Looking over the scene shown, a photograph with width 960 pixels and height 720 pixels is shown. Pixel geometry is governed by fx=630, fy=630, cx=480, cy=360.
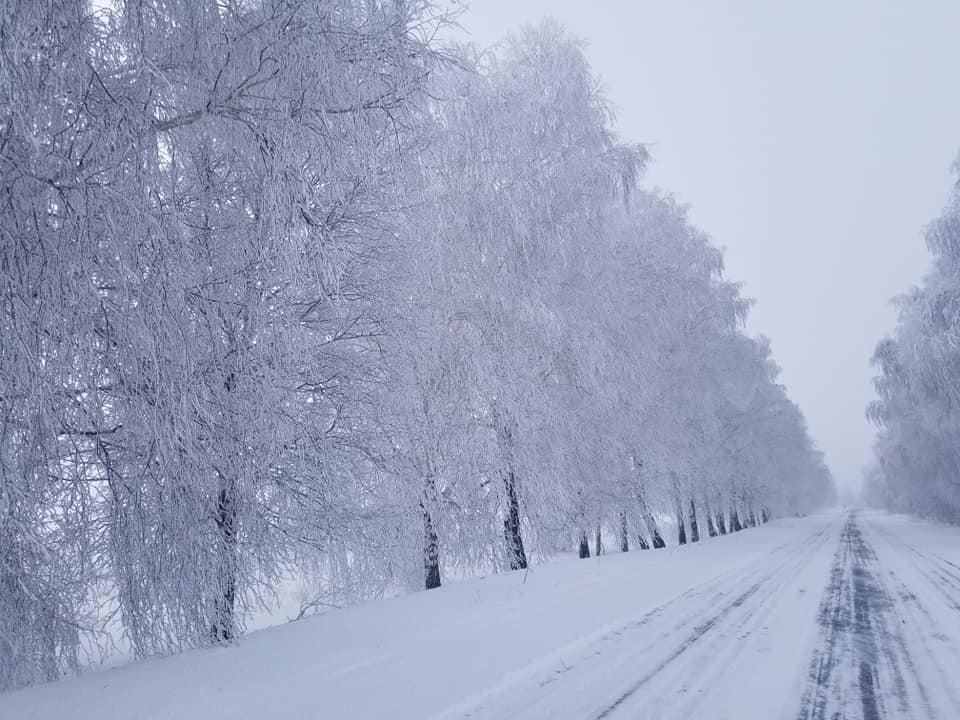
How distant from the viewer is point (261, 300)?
19.2 feet

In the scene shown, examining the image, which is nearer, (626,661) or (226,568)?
(626,661)

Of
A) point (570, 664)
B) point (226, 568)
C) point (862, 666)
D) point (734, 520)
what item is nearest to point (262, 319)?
point (226, 568)

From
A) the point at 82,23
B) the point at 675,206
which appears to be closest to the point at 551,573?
the point at 82,23

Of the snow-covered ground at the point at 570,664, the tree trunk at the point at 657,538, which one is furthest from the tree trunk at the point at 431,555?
the tree trunk at the point at 657,538

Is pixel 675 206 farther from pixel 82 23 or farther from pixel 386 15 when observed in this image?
pixel 82 23

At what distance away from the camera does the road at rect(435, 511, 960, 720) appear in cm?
332

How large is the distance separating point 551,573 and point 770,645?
4804 mm

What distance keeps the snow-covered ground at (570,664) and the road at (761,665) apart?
2 centimetres

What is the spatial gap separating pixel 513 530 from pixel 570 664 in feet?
19.9

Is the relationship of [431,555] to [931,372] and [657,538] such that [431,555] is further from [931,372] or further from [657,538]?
[931,372]

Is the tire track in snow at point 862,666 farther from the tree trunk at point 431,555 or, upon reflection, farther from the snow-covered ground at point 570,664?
the tree trunk at point 431,555

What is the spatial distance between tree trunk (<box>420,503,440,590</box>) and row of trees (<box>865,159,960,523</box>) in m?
12.3

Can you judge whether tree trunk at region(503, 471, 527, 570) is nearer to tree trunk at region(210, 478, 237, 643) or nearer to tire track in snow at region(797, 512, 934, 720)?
tire track in snow at region(797, 512, 934, 720)

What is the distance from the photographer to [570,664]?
4.17 m
